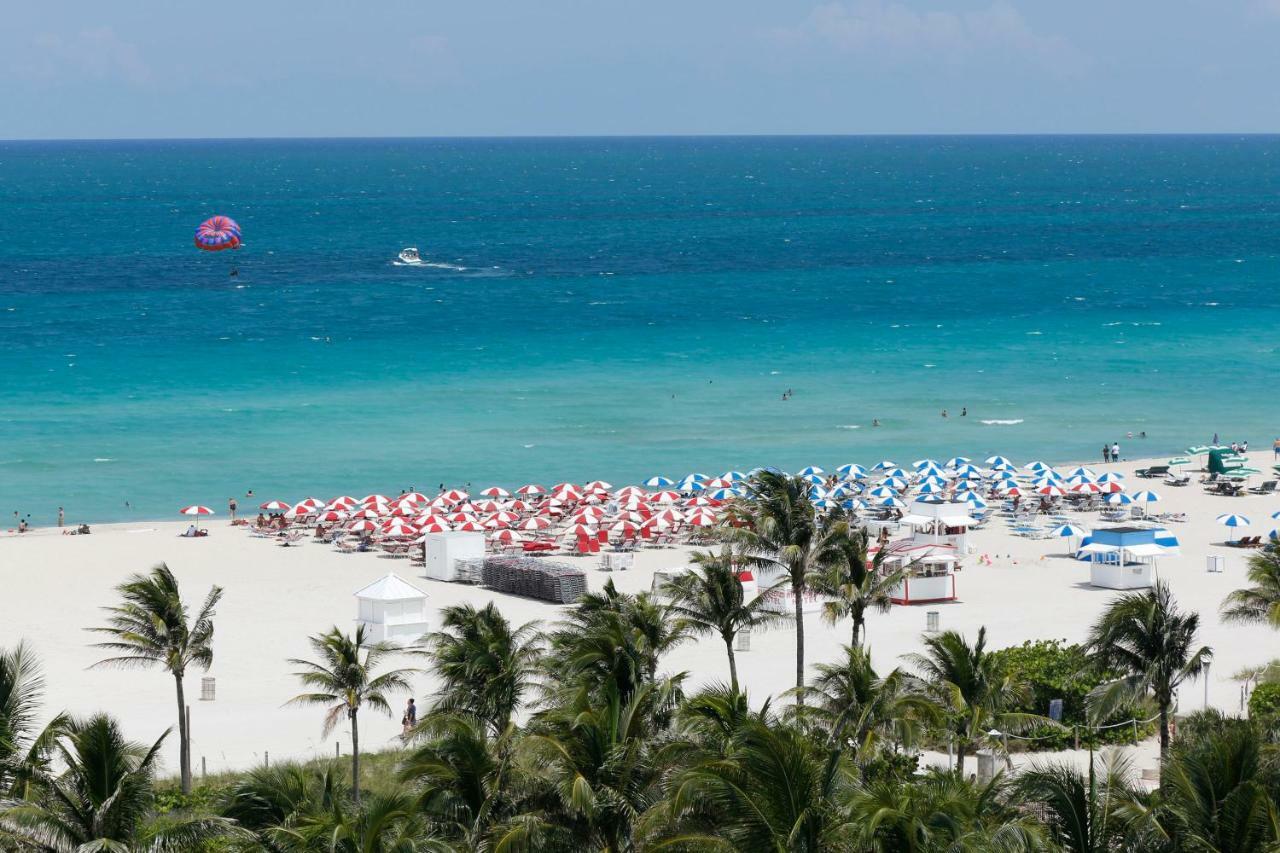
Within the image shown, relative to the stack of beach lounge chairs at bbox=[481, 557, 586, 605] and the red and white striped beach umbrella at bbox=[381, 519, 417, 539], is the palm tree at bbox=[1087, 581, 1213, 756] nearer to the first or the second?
the stack of beach lounge chairs at bbox=[481, 557, 586, 605]

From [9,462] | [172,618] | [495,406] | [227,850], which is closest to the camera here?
[227,850]

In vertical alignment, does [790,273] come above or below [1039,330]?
above

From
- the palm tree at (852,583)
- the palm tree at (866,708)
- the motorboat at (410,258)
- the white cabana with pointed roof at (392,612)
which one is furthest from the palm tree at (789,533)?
the motorboat at (410,258)

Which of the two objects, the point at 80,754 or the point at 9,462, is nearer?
the point at 80,754

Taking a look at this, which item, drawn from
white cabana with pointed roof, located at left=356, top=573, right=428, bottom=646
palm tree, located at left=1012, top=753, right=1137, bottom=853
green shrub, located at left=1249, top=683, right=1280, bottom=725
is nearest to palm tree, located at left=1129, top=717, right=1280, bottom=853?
palm tree, located at left=1012, top=753, right=1137, bottom=853

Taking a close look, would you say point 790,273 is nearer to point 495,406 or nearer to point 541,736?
point 495,406

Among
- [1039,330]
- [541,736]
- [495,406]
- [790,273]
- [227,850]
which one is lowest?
[227,850]

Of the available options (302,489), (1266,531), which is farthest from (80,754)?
(302,489)

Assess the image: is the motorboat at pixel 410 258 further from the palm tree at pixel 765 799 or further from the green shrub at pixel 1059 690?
the palm tree at pixel 765 799
